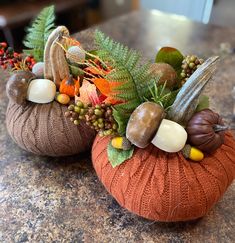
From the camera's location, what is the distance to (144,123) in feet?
1.34

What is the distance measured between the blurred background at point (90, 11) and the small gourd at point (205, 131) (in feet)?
2.98

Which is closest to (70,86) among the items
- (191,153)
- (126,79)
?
(126,79)

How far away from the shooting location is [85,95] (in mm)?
490

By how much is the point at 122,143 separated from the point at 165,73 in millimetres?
126

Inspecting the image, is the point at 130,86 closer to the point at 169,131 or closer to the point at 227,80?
the point at 169,131

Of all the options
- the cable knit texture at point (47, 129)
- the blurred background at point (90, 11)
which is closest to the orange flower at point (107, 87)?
the cable knit texture at point (47, 129)

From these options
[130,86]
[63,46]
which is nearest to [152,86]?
[130,86]

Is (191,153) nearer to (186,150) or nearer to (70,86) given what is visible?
(186,150)

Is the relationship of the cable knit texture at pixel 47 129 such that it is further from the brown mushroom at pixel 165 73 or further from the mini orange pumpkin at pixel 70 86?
the brown mushroom at pixel 165 73

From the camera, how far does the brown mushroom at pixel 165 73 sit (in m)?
0.48

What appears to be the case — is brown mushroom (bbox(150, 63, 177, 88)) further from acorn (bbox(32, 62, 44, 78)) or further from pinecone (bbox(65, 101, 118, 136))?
acorn (bbox(32, 62, 44, 78))

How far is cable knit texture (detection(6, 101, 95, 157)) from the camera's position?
54 cm

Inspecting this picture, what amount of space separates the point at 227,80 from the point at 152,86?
51 centimetres

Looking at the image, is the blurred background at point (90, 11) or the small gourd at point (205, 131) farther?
the blurred background at point (90, 11)
